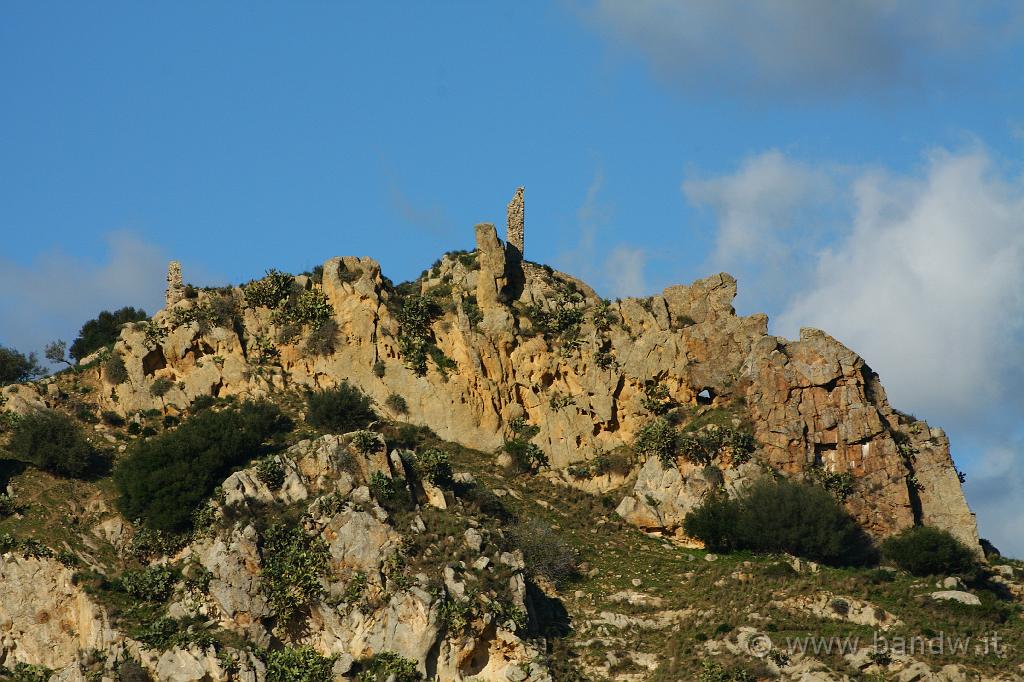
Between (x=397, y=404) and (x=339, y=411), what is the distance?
4055 mm

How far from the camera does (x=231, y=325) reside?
97.7 metres

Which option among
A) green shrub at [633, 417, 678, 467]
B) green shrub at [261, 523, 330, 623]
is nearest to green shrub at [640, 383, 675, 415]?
green shrub at [633, 417, 678, 467]

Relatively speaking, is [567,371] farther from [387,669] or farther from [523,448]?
[387,669]

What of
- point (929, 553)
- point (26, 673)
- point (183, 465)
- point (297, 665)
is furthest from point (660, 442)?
point (26, 673)

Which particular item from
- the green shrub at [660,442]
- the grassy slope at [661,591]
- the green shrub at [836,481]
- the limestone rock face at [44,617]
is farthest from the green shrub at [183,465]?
A: the green shrub at [836,481]

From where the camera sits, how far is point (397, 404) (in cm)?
9569

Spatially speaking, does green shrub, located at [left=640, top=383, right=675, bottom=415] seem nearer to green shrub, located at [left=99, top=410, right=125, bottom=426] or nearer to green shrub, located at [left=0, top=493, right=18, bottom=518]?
green shrub, located at [left=99, top=410, right=125, bottom=426]

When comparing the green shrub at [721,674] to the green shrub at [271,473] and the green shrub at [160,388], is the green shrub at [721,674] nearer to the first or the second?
the green shrub at [271,473]

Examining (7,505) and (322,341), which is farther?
(322,341)

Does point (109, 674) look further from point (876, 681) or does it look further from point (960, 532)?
point (960, 532)

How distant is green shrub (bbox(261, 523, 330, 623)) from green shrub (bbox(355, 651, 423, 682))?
4082 millimetres

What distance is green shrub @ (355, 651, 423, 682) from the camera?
244 feet

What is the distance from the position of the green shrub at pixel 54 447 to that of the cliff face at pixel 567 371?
5.88m

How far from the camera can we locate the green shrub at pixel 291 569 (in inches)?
3059
